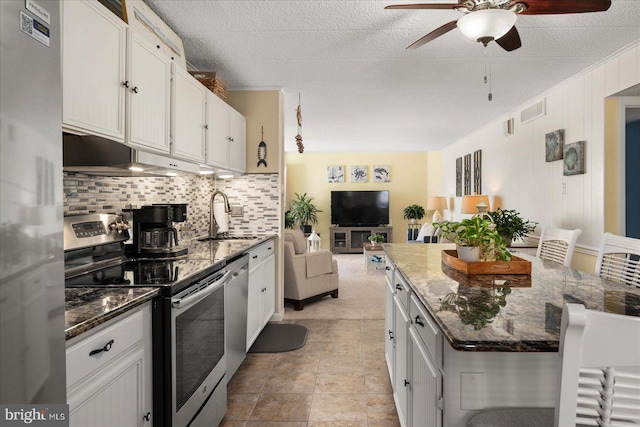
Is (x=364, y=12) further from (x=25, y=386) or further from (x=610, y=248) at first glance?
(x=25, y=386)

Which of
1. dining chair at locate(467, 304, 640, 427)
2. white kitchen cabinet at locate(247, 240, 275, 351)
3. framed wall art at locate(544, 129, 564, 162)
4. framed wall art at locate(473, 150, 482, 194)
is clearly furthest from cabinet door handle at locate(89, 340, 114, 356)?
framed wall art at locate(473, 150, 482, 194)

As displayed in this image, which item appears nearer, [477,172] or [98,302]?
[98,302]

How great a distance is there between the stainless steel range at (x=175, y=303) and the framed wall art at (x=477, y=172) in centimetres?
508

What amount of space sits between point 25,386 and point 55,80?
0.67m

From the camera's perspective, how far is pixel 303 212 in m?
9.05

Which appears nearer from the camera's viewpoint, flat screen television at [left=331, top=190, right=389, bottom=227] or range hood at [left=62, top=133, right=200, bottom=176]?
range hood at [left=62, top=133, right=200, bottom=176]

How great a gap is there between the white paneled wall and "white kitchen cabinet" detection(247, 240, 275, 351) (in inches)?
117

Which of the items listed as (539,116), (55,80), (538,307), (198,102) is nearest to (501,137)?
(539,116)

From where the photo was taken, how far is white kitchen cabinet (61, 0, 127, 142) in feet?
4.99

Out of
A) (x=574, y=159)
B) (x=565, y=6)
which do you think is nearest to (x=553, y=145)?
(x=574, y=159)

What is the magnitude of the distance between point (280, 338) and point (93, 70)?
8.51 feet

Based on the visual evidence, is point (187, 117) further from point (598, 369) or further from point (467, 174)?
point (467, 174)

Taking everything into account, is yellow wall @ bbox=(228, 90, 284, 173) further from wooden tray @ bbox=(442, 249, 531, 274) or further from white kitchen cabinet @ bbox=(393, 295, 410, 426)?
wooden tray @ bbox=(442, 249, 531, 274)

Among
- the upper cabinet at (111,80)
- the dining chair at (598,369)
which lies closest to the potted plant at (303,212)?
the upper cabinet at (111,80)
